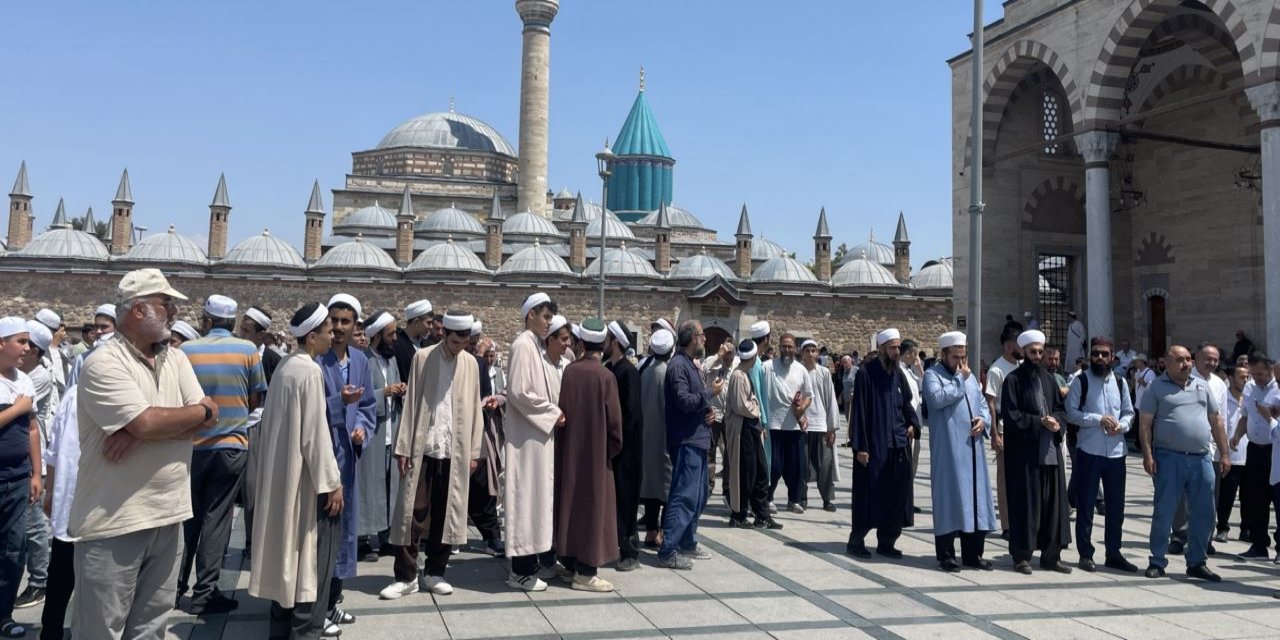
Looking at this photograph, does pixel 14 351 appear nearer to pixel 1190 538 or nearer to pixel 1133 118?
pixel 1190 538

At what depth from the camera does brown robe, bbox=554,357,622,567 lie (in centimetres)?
478

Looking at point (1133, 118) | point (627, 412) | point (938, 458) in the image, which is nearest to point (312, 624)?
point (627, 412)

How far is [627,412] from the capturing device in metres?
5.23

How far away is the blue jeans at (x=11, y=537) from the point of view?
3.85m

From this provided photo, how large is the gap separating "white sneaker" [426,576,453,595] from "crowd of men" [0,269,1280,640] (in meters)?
0.01

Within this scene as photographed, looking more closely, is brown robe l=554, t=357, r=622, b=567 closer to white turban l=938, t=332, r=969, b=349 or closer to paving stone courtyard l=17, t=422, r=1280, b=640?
paving stone courtyard l=17, t=422, r=1280, b=640

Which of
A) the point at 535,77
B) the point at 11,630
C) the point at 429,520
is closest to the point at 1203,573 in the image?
the point at 429,520

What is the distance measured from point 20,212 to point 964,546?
2969cm

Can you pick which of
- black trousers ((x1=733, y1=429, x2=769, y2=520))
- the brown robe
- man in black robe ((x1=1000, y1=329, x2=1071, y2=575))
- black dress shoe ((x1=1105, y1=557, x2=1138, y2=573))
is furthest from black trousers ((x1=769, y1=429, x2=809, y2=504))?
the brown robe

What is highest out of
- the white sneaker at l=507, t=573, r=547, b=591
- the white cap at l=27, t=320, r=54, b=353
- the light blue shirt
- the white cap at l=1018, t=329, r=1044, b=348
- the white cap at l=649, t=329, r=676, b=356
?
the white cap at l=1018, t=329, r=1044, b=348

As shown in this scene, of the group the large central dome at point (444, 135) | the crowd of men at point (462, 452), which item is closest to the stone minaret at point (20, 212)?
the large central dome at point (444, 135)

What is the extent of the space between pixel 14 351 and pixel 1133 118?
14.7 meters

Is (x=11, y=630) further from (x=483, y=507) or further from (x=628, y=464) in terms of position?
(x=628, y=464)

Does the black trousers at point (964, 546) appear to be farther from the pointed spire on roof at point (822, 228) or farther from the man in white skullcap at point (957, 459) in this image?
the pointed spire on roof at point (822, 228)
